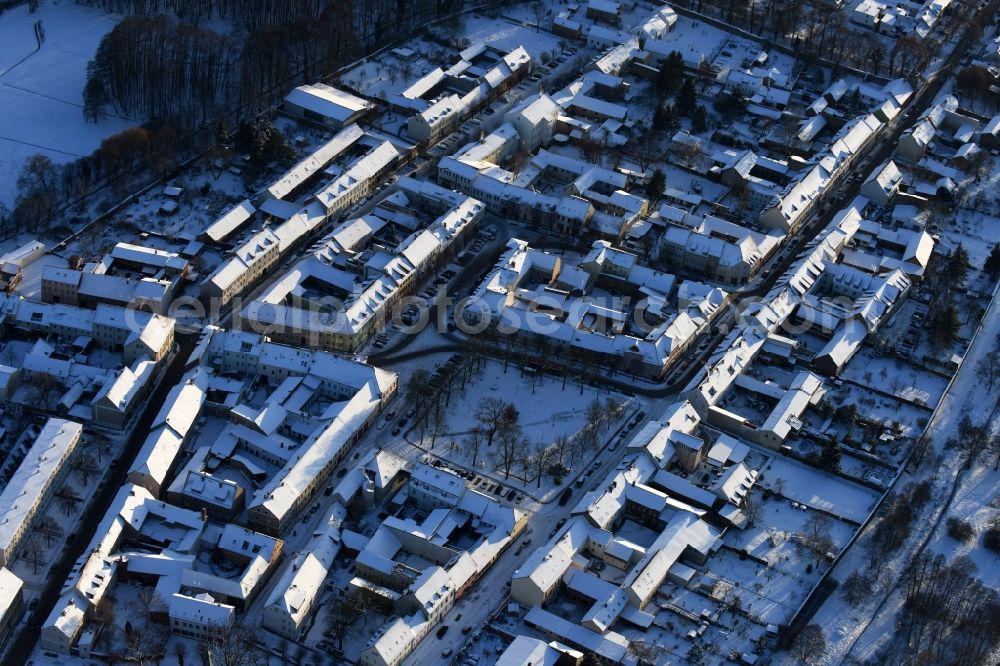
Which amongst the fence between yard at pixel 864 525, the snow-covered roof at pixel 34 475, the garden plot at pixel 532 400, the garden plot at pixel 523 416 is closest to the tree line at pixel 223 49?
the garden plot at pixel 532 400

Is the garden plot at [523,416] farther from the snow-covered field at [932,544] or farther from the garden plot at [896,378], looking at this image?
the snow-covered field at [932,544]

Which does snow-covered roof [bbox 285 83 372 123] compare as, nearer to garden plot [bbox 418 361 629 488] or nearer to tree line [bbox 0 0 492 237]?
tree line [bbox 0 0 492 237]

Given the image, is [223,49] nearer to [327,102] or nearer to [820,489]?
[327,102]

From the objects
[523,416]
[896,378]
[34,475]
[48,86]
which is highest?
[896,378]

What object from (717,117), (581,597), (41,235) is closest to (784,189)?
(717,117)

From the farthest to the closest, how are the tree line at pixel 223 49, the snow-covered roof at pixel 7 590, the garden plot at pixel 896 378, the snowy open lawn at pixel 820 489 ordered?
the tree line at pixel 223 49
the garden plot at pixel 896 378
the snowy open lawn at pixel 820 489
the snow-covered roof at pixel 7 590

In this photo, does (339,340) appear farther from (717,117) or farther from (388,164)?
(717,117)

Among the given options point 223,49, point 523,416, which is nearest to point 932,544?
point 523,416
